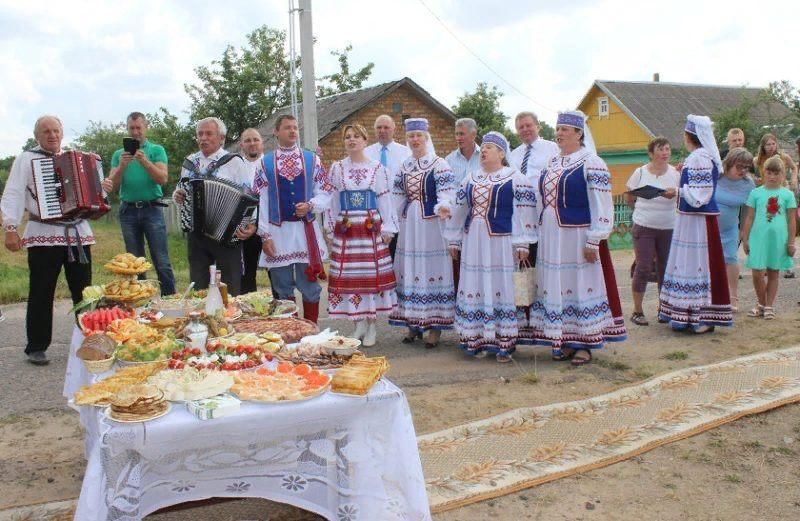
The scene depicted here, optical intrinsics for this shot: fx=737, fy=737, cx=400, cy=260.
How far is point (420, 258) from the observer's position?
6.88m

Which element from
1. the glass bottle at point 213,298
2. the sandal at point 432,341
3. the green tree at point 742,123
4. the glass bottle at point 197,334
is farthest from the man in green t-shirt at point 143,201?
the green tree at point 742,123

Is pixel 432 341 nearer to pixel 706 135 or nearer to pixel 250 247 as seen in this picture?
pixel 250 247

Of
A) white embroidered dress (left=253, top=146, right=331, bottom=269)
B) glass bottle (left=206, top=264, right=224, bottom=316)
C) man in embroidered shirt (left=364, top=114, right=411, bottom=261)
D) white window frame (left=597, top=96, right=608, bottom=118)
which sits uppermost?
white window frame (left=597, top=96, right=608, bottom=118)

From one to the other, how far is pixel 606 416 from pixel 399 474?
2.38 metres

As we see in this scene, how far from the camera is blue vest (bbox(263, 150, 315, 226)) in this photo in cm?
652

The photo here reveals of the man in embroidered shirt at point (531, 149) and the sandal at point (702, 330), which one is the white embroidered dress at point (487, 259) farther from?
the sandal at point (702, 330)

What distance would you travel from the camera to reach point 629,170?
32.2 meters

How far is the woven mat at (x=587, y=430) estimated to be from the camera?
4.11m

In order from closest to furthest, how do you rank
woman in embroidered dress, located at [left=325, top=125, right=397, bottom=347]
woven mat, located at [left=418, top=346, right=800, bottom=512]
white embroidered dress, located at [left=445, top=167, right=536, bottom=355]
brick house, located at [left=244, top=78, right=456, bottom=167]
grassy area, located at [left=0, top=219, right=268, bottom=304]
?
woven mat, located at [left=418, top=346, right=800, bottom=512] → white embroidered dress, located at [left=445, top=167, right=536, bottom=355] → woman in embroidered dress, located at [left=325, top=125, right=397, bottom=347] → grassy area, located at [left=0, top=219, right=268, bottom=304] → brick house, located at [left=244, top=78, right=456, bottom=167]

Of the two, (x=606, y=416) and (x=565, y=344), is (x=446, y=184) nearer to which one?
(x=565, y=344)

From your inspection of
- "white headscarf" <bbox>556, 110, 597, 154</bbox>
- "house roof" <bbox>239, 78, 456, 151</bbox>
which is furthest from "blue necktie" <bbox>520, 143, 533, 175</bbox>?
"house roof" <bbox>239, 78, 456, 151</bbox>

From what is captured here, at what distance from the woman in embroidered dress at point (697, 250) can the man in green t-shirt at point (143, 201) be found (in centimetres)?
528

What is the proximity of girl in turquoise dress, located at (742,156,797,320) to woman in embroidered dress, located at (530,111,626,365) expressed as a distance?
2.61 metres

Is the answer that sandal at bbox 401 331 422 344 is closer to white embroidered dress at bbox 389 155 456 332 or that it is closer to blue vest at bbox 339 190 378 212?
white embroidered dress at bbox 389 155 456 332
